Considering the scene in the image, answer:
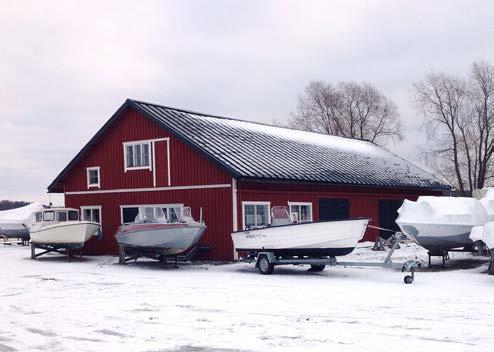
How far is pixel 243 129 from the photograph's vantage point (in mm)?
28203

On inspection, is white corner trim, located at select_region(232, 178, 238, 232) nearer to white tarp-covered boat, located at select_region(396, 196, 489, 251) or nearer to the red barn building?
the red barn building

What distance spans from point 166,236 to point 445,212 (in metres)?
8.95

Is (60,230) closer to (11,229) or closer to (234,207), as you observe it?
(234,207)

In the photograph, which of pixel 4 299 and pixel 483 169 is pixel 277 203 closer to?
pixel 4 299

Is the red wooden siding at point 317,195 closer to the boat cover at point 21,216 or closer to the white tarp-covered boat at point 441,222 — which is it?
the white tarp-covered boat at point 441,222

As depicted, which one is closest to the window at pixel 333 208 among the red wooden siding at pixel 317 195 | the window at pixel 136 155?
the red wooden siding at pixel 317 195

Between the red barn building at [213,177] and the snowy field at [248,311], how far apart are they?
4101mm

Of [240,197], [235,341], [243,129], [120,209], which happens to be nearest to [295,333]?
[235,341]

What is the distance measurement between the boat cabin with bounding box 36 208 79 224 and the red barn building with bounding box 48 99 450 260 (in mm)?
1331

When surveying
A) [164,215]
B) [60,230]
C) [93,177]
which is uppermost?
[93,177]

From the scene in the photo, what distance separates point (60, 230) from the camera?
79.2ft

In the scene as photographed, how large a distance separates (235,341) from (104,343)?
1.94 m

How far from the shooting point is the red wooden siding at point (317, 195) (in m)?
22.1

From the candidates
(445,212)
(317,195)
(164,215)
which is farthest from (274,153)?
(445,212)
